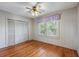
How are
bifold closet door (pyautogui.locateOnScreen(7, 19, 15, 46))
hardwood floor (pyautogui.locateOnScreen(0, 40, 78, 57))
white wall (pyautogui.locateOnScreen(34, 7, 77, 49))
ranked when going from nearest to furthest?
white wall (pyautogui.locateOnScreen(34, 7, 77, 49)) < hardwood floor (pyautogui.locateOnScreen(0, 40, 78, 57)) < bifold closet door (pyautogui.locateOnScreen(7, 19, 15, 46))

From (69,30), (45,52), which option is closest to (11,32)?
(45,52)

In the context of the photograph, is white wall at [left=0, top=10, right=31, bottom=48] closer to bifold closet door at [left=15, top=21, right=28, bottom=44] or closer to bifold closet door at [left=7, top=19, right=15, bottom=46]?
bifold closet door at [left=7, top=19, right=15, bottom=46]

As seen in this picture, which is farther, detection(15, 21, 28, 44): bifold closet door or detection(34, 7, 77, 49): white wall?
detection(15, 21, 28, 44): bifold closet door

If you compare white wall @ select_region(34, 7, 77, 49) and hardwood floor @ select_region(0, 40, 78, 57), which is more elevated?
white wall @ select_region(34, 7, 77, 49)

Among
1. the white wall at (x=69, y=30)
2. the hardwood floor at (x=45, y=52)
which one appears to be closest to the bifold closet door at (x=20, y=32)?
the hardwood floor at (x=45, y=52)

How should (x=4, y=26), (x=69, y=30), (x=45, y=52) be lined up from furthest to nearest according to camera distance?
(x=4, y=26) < (x=45, y=52) < (x=69, y=30)

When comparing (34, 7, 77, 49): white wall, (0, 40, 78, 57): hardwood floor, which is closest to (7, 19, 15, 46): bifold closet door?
(0, 40, 78, 57): hardwood floor

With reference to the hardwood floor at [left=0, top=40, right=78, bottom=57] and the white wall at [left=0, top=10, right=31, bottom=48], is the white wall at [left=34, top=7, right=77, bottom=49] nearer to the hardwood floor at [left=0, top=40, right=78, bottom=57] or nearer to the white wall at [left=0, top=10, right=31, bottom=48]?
the hardwood floor at [left=0, top=40, right=78, bottom=57]

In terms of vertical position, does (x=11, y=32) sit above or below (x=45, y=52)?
above

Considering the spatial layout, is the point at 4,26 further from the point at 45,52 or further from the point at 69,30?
the point at 69,30

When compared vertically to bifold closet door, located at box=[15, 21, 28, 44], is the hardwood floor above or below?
below

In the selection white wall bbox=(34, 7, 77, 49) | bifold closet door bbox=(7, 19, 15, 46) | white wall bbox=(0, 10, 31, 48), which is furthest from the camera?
bifold closet door bbox=(7, 19, 15, 46)

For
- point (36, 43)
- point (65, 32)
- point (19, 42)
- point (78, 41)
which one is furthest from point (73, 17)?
point (19, 42)

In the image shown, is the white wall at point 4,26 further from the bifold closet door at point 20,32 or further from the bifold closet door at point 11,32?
the bifold closet door at point 20,32
